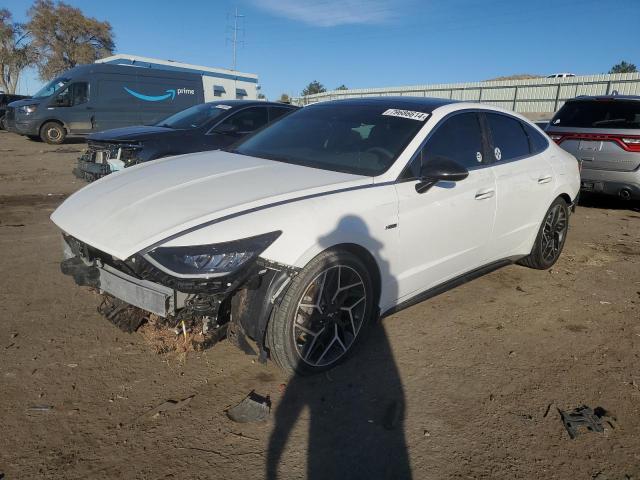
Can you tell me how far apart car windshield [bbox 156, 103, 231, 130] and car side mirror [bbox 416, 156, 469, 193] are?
5.43 metres

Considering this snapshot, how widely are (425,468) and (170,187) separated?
6.93ft

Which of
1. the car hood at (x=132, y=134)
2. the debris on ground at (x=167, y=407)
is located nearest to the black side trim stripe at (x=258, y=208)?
the debris on ground at (x=167, y=407)

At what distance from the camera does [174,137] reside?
7.47 meters

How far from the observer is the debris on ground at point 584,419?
2.66 meters

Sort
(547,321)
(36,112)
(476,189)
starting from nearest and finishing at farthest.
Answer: (476,189) → (547,321) → (36,112)

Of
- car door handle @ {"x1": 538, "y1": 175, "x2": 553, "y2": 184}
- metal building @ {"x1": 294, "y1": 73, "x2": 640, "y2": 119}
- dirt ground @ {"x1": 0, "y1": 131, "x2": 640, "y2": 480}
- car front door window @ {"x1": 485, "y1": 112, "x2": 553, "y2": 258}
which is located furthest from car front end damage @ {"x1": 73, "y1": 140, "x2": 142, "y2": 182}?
metal building @ {"x1": 294, "y1": 73, "x2": 640, "y2": 119}

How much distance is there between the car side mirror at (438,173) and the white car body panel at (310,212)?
0.08 metres

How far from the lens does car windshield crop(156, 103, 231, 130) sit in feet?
26.3

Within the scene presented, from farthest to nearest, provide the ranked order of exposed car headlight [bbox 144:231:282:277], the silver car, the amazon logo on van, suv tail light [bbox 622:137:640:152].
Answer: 1. the amazon logo on van
2. the silver car
3. suv tail light [bbox 622:137:640:152]
4. exposed car headlight [bbox 144:231:282:277]

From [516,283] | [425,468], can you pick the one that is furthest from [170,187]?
[516,283]

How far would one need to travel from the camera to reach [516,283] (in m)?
4.89

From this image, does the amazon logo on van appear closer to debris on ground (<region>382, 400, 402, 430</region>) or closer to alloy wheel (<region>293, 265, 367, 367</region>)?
alloy wheel (<region>293, 265, 367, 367</region>)

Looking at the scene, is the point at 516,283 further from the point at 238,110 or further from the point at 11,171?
the point at 11,171

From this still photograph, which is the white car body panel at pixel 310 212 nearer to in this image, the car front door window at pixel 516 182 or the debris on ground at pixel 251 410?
the car front door window at pixel 516 182
